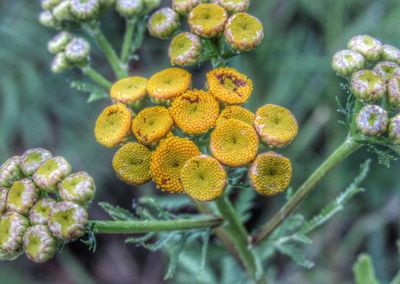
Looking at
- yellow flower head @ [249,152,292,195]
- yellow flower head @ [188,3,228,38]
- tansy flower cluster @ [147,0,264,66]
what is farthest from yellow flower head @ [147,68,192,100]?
yellow flower head @ [249,152,292,195]

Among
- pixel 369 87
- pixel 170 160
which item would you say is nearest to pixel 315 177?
pixel 369 87

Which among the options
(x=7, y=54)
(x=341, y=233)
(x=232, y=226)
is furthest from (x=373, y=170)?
(x=7, y=54)

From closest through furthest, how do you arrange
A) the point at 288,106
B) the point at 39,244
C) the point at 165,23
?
the point at 39,244 → the point at 165,23 → the point at 288,106

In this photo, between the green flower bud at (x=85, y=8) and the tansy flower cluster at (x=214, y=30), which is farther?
the green flower bud at (x=85, y=8)

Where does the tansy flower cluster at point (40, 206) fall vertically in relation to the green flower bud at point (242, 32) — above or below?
below

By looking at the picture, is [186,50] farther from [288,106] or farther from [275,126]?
[288,106]

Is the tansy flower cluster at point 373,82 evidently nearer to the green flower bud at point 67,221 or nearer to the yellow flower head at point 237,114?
the yellow flower head at point 237,114

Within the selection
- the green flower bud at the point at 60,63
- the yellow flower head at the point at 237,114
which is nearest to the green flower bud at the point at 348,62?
the yellow flower head at the point at 237,114

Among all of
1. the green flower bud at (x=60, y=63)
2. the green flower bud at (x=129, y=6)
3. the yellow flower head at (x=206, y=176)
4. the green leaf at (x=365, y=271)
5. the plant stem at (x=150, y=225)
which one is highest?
the green flower bud at (x=129, y=6)
